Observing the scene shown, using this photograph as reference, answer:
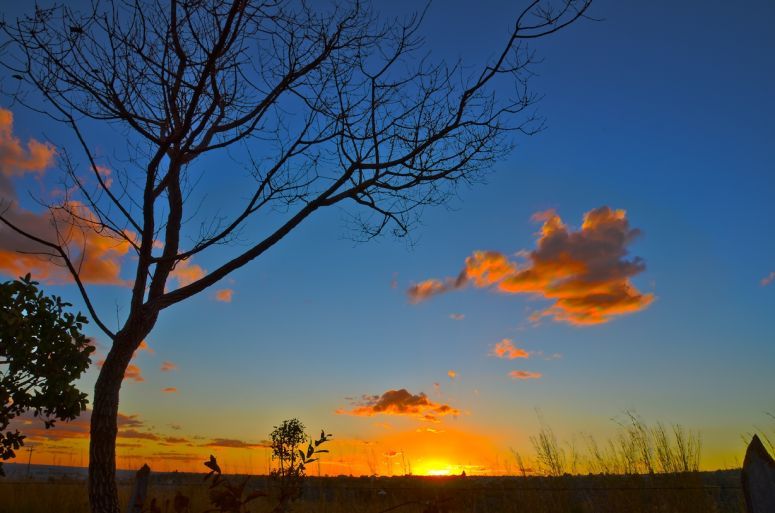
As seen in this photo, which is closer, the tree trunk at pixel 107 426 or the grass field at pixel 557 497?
the tree trunk at pixel 107 426

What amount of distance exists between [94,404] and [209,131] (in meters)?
3.34

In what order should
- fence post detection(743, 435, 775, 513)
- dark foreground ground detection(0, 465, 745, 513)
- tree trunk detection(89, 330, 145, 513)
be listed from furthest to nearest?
dark foreground ground detection(0, 465, 745, 513), tree trunk detection(89, 330, 145, 513), fence post detection(743, 435, 775, 513)

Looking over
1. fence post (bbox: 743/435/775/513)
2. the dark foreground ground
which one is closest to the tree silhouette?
the dark foreground ground

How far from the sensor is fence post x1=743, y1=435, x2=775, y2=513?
3025 mm

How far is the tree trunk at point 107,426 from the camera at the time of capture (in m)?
4.98

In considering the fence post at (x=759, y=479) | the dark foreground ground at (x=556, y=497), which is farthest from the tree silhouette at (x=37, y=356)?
the fence post at (x=759, y=479)

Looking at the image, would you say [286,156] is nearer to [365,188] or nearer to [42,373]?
[365,188]

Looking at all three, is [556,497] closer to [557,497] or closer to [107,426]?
[557,497]

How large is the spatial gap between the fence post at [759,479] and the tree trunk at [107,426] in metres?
4.86

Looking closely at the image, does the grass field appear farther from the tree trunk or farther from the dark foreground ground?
the tree trunk

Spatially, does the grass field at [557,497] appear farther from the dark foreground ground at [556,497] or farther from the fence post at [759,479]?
the fence post at [759,479]

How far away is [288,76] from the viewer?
6.31 m

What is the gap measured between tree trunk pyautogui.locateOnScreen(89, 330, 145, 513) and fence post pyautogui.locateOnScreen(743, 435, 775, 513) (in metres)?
4.86

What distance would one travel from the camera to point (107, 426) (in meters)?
5.09
